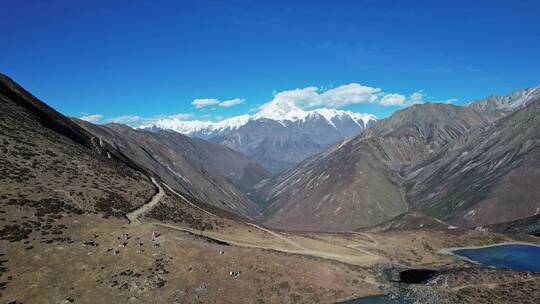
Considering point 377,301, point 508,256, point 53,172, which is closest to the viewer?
point 377,301

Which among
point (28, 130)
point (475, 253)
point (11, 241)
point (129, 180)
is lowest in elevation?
point (475, 253)

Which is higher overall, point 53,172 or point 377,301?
point 53,172

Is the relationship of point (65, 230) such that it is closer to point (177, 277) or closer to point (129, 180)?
point (177, 277)

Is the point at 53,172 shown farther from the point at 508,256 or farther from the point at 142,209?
the point at 508,256

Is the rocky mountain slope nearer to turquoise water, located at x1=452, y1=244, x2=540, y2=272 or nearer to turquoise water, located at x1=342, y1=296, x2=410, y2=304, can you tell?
turquoise water, located at x1=342, y1=296, x2=410, y2=304

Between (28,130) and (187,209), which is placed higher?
(28,130)

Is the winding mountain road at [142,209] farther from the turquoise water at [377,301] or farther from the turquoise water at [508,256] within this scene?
the turquoise water at [508,256]

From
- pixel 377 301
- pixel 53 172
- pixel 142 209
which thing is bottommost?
pixel 377 301

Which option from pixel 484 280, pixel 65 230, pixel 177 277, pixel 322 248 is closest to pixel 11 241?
pixel 65 230

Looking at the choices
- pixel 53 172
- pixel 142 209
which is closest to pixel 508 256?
pixel 142 209
